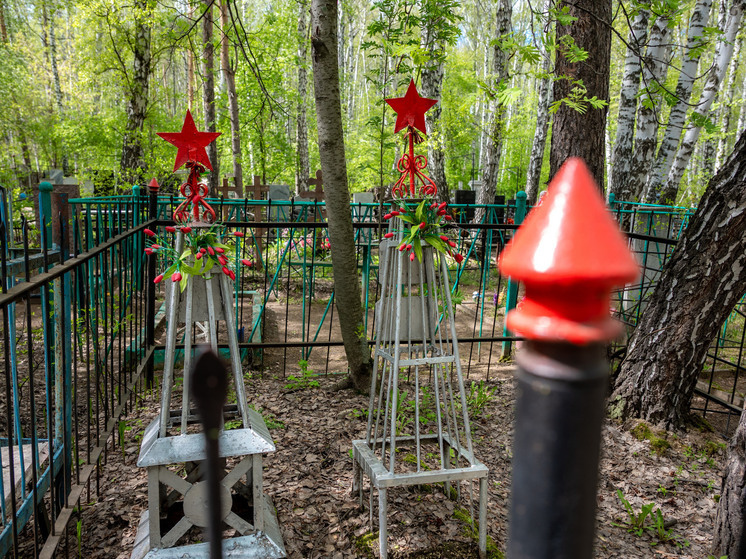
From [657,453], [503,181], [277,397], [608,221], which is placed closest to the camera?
[608,221]

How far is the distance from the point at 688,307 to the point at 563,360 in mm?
4348

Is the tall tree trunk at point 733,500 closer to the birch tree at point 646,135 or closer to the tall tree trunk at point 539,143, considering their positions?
the birch tree at point 646,135

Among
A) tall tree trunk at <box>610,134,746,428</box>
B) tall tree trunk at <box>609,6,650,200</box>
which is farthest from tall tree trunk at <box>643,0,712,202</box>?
tall tree trunk at <box>610,134,746,428</box>

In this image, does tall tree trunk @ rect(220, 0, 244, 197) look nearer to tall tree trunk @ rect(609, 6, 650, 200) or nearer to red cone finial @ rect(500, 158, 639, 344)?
tall tree trunk @ rect(609, 6, 650, 200)

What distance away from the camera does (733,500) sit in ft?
8.96

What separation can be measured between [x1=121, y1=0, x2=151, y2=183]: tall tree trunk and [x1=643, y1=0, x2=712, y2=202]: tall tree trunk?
902cm

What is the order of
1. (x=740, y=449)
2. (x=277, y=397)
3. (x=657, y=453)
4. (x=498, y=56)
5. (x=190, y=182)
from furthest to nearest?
(x=498, y=56) → (x=277, y=397) → (x=657, y=453) → (x=190, y=182) → (x=740, y=449)

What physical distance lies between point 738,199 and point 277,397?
392 cm

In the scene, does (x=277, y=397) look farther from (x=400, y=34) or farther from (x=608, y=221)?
(x=608, y=221)

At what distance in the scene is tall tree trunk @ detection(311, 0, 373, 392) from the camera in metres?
4.11

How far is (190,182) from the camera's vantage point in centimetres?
333

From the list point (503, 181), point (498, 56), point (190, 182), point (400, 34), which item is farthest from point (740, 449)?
point (503, 181)

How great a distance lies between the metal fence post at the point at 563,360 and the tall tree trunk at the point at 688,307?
4.18 m

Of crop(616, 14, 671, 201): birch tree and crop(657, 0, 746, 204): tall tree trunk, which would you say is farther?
crop(657, 0, 746, 204): tall tree trunk
